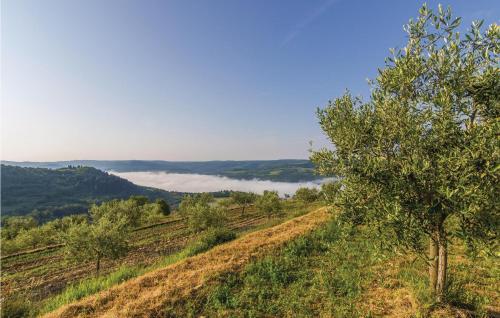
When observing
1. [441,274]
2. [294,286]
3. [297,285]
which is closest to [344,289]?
[297,285]

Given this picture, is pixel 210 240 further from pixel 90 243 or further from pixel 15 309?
pixel 15 309

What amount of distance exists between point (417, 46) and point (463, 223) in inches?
309

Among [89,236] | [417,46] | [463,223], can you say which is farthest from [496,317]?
[89,236]

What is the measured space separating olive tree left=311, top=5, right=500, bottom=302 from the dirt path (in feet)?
38.0

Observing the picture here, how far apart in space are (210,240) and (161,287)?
13866 millimetres

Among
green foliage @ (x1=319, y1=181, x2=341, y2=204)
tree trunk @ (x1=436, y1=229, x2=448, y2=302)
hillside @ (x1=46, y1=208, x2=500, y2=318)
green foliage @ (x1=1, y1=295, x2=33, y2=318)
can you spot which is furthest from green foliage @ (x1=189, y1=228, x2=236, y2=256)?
tree trunk @ (x1=436, y1=229, x2=448, y2=302)

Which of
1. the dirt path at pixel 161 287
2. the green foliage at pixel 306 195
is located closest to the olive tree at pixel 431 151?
the dirt path at pixel 161 287

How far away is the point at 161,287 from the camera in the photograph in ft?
53.9

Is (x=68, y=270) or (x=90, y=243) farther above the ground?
(x=90, y=243)

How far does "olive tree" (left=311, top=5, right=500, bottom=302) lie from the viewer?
8719mm

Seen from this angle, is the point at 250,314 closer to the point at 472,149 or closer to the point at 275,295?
the point at 275,295

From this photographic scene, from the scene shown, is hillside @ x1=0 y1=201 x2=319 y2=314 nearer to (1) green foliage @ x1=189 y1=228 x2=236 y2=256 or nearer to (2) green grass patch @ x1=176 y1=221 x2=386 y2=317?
(1) green foliage @ x1=189 y1=228 x2=236 y2=256

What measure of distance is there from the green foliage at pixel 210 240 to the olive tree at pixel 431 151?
20984 mm

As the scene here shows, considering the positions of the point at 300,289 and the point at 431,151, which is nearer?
the point at 431,151
